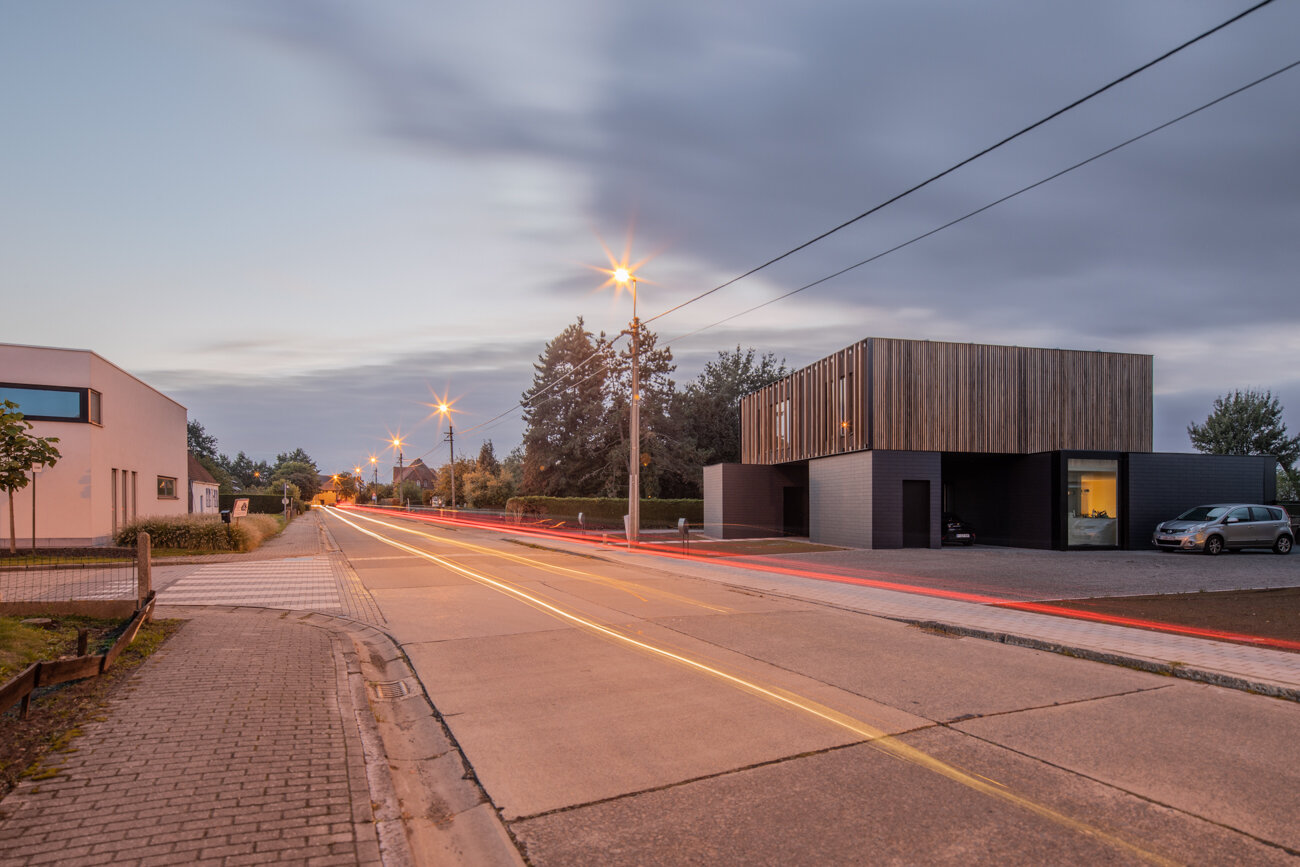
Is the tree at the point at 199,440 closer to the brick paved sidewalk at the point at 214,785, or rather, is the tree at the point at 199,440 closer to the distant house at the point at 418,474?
the distant house at the point at 418,474

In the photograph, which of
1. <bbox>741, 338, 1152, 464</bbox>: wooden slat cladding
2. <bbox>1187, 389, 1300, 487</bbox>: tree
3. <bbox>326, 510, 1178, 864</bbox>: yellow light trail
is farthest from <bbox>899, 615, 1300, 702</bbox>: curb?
<bbox>1187, 389, 1300, 487</bbox>: tree

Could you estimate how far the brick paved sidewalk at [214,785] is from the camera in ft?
11.3

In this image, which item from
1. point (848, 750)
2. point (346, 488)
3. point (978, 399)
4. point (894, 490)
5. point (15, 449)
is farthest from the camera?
point (346, 488)

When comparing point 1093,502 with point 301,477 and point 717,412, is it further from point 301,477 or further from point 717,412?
point 301,477

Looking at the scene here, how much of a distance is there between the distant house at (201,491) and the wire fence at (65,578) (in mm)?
26067

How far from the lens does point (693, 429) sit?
62594 mm

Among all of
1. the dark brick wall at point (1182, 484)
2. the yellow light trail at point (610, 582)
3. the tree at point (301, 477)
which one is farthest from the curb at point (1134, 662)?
→ the tree at point (301, 477)

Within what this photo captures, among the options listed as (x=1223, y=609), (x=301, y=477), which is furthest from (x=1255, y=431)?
(x=301, y=477)

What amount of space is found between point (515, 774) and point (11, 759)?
2990 millimetres

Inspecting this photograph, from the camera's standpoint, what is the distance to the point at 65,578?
15086mm

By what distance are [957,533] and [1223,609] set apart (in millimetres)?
16710

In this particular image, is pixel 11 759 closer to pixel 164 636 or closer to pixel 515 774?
pixel 515 774

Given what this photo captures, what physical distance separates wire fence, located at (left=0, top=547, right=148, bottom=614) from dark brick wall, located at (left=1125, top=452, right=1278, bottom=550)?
2922 centimetres

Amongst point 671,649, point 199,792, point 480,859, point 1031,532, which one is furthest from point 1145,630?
point 1031,532
